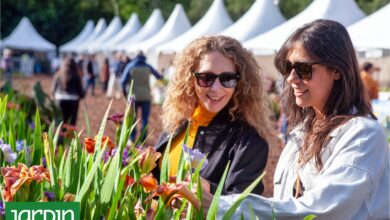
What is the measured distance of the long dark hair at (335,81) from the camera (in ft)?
6.37

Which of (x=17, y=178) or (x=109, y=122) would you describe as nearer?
(x=17, y=178)

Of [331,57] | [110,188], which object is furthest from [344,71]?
[110,188]

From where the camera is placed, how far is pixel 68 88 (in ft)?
31.7

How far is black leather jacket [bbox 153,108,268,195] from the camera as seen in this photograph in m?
2.42

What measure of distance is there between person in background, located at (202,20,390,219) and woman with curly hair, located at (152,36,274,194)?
0.31m

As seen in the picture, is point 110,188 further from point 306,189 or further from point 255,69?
point 255,69

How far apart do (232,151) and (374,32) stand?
691 cm

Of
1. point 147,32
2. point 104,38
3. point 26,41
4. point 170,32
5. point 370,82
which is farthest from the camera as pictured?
point 26,41

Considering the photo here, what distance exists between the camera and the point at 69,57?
A: 9547 millimetres

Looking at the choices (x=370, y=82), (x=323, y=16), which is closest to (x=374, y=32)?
(x=370, y=82)

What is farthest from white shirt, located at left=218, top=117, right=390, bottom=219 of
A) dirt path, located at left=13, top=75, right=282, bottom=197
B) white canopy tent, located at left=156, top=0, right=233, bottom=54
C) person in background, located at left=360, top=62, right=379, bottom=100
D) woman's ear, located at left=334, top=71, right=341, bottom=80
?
white canopy tent, located at left=156, top=0, right=233, bottom=54

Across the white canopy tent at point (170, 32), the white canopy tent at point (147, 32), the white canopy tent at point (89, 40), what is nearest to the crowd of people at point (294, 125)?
the white canopy tent at point (170, 32)

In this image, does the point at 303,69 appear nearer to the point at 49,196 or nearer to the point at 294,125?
the point at 294,125

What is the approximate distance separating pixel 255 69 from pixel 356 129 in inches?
42.5
